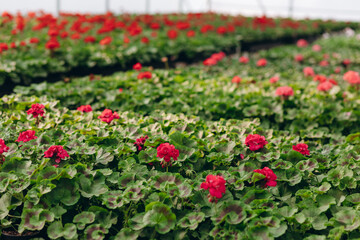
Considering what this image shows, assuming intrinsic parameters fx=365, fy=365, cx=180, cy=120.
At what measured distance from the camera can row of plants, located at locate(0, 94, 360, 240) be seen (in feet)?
5.65

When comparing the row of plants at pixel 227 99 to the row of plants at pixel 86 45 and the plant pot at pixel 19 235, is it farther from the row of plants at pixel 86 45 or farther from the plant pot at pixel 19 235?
the plant pot at pixel 19 235

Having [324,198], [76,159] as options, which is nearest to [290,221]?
[324,198]

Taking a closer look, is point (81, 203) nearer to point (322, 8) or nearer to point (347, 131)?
point (347, 131)

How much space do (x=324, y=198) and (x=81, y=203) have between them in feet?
4.25

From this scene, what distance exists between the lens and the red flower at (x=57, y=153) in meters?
2.03

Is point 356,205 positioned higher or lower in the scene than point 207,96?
lower

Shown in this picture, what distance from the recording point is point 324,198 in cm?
193

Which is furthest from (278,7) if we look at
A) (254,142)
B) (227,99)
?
(254,142)

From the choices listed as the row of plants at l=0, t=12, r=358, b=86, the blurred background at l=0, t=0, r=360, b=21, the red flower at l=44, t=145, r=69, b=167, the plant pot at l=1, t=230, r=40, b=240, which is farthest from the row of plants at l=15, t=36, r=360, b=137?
the blurred background at l=0, t=0, r=360, b=21

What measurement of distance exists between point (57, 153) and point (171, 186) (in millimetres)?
679

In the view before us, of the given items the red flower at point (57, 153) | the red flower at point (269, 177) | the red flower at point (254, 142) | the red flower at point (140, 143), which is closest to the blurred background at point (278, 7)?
the red flower at point (140, 143)

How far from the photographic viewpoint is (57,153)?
2.06 metres

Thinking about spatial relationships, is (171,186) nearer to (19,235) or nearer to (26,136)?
(19,235)

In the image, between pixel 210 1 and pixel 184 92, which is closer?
pixel 184 92
